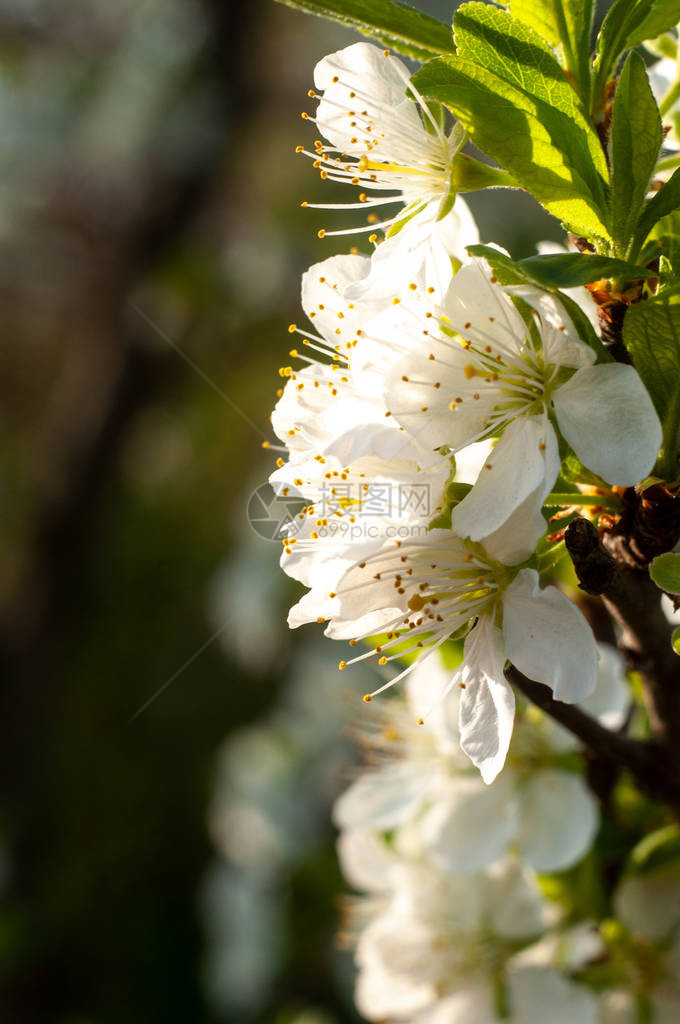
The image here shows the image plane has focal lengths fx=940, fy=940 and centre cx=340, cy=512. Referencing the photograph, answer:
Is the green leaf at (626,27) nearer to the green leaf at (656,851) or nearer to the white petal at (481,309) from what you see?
the white petal at (481,309)

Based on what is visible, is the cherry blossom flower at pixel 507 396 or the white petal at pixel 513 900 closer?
the cherry blossom flower at pixel 507 396

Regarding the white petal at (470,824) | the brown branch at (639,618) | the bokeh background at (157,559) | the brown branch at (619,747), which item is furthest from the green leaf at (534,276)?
the bokeh background at (157,559)

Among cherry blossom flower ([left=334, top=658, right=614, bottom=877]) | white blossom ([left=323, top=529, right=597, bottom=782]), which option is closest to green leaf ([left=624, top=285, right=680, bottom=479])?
white blossom ([left=323, top=529, right=597, bottom=782])

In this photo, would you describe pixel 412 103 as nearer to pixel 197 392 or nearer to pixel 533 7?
Answer: pixel 533 7

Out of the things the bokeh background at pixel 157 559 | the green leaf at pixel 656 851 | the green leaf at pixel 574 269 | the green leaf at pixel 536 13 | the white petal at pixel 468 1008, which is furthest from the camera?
the bokeh background at pixel 157 559

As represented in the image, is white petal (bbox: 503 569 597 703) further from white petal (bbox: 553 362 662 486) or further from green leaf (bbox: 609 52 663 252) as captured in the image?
green leaf (bbox: 609 52 663 252)

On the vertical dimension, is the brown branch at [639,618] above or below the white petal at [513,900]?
above
